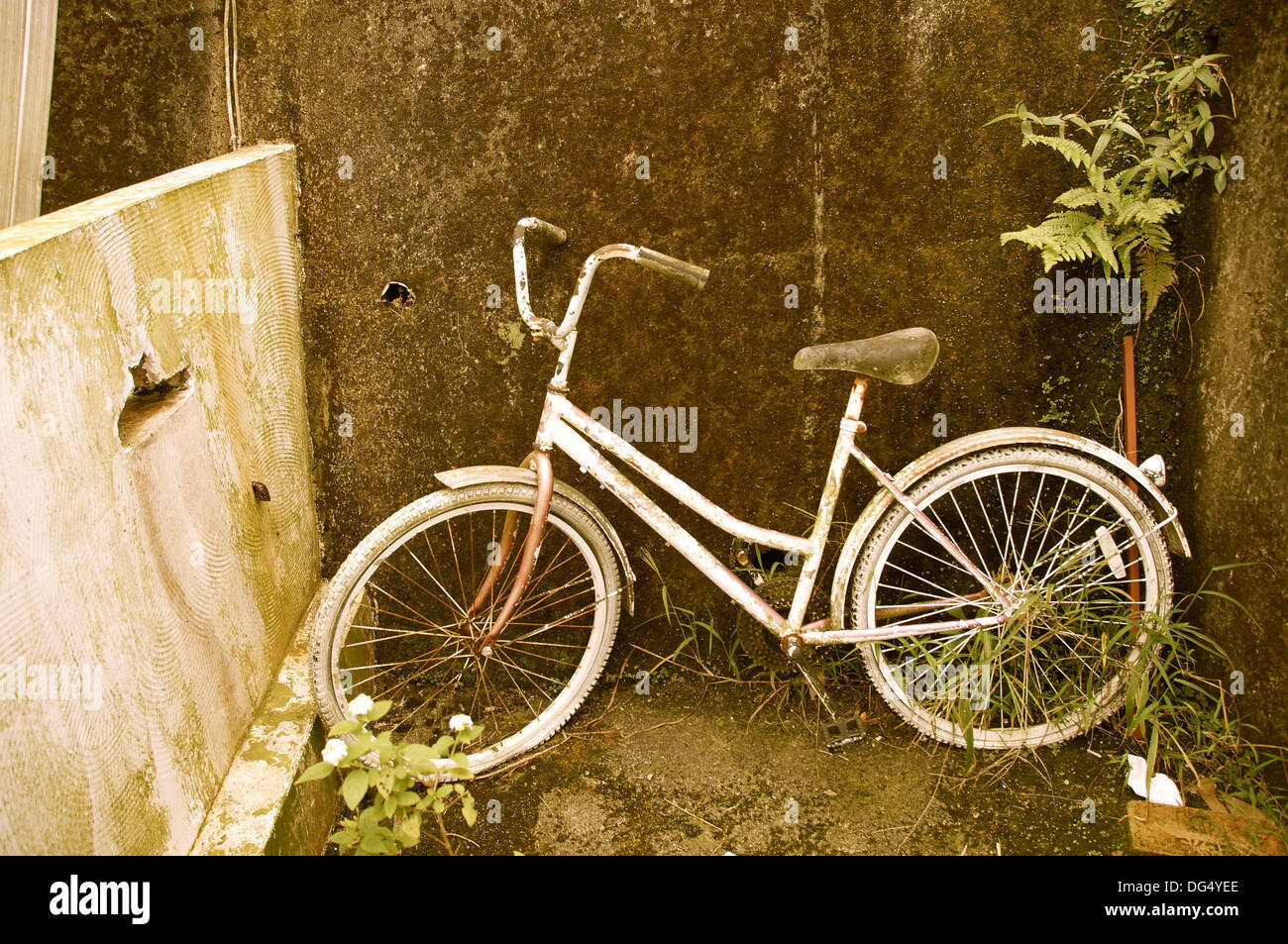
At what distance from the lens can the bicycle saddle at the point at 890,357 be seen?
226 cm

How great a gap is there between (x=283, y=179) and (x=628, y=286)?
1.27m

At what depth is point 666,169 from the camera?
273 centimetres

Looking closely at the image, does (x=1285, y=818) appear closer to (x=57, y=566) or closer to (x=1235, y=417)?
(x=1235, y=417)

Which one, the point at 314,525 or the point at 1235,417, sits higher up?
the point at 1235,417

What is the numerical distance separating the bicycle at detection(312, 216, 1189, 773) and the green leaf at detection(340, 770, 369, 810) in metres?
0.53

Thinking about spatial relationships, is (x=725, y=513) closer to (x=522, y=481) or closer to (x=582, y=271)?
(x=522, y=481)

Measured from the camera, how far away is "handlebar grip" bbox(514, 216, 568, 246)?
2236mm

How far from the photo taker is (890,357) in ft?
7.45

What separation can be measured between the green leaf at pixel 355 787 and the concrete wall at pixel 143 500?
1.43 ft

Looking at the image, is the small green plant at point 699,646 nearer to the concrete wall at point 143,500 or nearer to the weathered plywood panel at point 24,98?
the concrete wall at point 143,500

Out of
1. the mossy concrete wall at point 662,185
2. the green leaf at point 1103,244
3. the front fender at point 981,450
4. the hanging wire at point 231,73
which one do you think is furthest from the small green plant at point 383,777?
the green leaf at point 1103,244
